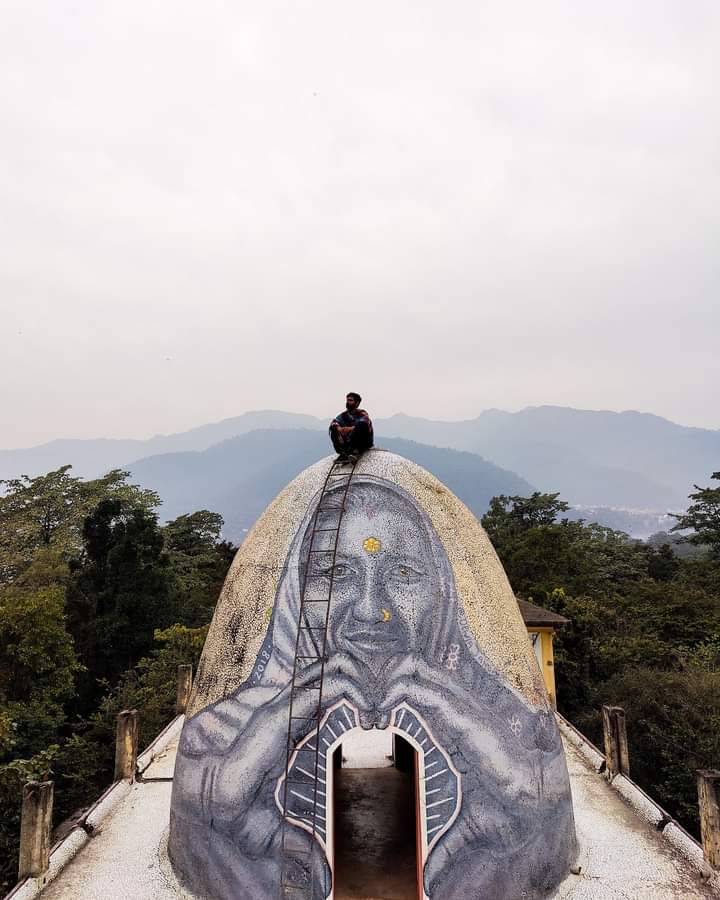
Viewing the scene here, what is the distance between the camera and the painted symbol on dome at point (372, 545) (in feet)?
31.9

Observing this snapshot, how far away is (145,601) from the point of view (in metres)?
32.0

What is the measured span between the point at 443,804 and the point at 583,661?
1971cm

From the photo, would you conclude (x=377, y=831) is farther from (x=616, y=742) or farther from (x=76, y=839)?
(x=616, y=742)

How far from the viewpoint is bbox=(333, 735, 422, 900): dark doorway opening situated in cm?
984

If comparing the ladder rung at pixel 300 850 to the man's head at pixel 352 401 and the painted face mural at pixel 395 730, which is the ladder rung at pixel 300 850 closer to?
the painted face mural at pixel 395 730

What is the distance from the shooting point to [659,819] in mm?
11555

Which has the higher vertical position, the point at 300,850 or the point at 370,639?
the point at 370,639

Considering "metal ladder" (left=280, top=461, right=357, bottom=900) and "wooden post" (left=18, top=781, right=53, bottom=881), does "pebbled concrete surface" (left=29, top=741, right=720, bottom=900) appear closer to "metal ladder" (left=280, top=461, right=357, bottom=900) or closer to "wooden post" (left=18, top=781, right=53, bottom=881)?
"wooden post" (left=18, top=781, right=53, bottom=881)

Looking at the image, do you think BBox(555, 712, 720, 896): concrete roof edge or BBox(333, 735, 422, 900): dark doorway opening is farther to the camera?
BBox(555, 712, 720, 896): concrete roof edge

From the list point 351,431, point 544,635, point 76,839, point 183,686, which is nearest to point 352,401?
point 351,431

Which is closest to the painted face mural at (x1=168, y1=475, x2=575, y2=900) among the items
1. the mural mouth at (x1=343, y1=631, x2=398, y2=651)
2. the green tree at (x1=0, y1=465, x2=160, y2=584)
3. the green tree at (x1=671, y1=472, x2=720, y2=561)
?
the mural mouth at (x1=343, y1=631, x2=398, y2=651)

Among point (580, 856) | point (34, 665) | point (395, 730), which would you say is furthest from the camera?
point (34, 665)

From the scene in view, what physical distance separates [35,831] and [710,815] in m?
11.1

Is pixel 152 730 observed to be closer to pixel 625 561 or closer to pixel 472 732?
pixel 472 732
